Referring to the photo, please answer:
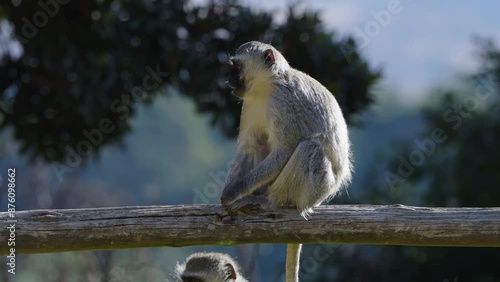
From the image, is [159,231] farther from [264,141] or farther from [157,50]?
[157,50]

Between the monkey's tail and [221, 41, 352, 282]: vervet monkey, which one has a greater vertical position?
[221, 41, 352, 282]: vervet monkey

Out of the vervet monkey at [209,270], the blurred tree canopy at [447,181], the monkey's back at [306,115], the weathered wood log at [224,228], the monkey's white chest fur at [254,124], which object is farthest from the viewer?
the blurred tree canopy at [447,181]

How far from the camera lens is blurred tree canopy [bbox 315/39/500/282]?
15.1 metres

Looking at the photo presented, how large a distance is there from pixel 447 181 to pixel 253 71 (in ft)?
30.0

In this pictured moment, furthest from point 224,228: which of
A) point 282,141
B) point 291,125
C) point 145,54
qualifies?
point 145,54

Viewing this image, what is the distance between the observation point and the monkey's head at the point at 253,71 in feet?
23.3

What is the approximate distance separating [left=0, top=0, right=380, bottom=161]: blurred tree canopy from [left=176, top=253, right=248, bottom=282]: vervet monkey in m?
3.24

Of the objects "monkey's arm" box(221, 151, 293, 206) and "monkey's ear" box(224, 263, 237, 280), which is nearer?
"monkey's arm" box(221, 151, 293, 206)

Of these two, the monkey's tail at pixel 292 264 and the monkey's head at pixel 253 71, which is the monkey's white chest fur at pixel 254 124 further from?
the monkey's tail at pixel 292 264

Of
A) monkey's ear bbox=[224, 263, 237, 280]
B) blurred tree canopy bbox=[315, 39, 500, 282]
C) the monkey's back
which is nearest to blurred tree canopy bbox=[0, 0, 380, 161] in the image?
the monkey's back

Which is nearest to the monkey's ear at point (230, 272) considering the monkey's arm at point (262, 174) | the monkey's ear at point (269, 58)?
the monkey's arm at point (262, 174)

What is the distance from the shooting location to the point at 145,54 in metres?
10.6

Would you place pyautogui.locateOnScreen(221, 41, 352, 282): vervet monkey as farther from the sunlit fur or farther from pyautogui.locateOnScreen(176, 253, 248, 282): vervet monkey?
pyautogui.locateOnScreen(176, 253, 248, 282): vervet monkey

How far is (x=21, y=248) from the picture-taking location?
19.4 ft
